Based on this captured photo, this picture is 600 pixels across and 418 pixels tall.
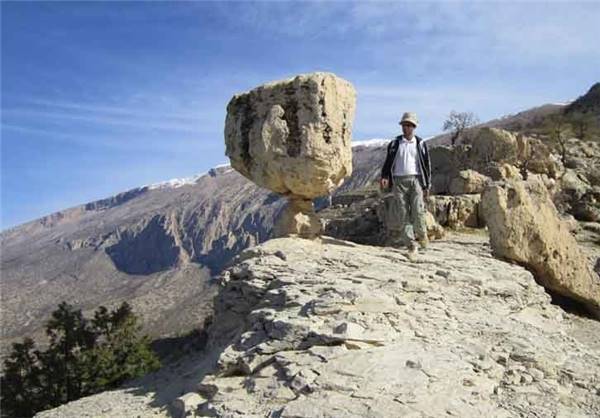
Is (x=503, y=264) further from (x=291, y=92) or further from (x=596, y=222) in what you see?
(x=596, y=222)

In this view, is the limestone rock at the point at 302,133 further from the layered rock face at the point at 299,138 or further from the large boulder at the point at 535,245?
the large boulder at the point at 535,245

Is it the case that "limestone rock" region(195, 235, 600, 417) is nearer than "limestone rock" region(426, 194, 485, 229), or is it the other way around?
"limestone rock" region(195, 235, 600, 417)

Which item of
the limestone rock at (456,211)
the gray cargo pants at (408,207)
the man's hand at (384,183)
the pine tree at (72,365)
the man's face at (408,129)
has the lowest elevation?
the pine tree at (72,365)

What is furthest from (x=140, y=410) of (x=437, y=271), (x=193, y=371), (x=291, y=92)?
(x=291, y=92)

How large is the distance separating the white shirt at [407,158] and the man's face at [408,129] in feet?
0.65

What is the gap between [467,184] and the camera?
2567 centimetres

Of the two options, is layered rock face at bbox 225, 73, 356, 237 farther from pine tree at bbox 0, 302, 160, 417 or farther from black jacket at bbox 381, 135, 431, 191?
pine tree at bbox 0, 302, 160, 417

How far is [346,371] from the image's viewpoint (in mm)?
8305

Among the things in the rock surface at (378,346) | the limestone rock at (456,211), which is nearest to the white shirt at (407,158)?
the rock surface at (378,346)

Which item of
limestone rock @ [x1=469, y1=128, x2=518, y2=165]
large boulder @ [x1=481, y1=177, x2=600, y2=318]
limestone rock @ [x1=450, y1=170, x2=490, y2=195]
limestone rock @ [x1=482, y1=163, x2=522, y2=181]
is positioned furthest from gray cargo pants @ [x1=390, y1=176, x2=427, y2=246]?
limestone rock @ [x1=469, y1=128, x2=518, y2=165]

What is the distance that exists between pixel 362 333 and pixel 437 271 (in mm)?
3174

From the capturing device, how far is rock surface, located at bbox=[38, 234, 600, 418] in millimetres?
7906

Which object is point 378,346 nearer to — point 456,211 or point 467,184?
point 456,211

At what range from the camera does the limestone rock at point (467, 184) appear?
2569cm
